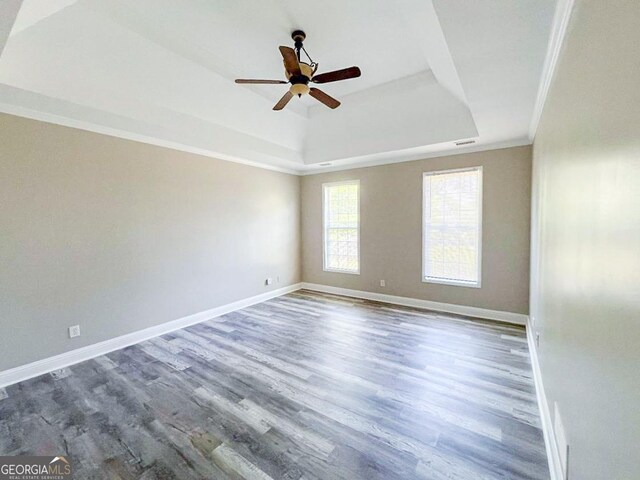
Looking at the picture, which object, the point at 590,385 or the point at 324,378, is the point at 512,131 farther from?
the point at 324,378

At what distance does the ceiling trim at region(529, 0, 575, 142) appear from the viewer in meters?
1.42

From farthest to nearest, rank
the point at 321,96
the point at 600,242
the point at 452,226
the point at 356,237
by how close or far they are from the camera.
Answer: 1. the point at 356,237
2. the point at 452,226
3. the point at 321,96
4. the point at 600,242

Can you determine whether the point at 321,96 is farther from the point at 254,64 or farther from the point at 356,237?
the point at 356,237

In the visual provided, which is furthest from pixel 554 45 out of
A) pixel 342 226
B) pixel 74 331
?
pixel 74 331

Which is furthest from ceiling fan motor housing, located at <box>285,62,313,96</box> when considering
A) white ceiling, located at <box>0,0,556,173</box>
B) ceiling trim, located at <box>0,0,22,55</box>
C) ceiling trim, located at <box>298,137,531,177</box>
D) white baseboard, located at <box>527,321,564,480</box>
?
white baseboard, located at <box>527,321,564,480</box>

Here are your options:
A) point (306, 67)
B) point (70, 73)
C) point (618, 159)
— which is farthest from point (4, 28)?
point (618, 159)

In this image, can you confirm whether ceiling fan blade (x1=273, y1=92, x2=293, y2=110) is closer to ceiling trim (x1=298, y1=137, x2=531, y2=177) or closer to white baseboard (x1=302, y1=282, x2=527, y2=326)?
ceiling trim (x1=298, y1=137, x2=531, y2=177)

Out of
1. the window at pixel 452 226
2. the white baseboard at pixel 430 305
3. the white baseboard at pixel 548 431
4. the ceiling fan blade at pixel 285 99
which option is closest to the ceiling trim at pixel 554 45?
the window at pixel 452 226

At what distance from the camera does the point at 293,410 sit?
2.08 meters

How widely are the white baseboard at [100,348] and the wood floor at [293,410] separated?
0.39 ft

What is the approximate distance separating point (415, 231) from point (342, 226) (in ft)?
4.84

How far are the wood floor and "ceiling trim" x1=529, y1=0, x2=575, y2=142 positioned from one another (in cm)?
245

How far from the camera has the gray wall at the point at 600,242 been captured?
0.72 m

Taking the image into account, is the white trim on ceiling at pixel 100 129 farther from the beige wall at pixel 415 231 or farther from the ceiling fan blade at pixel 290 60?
the beige wall at pixel 415 231
